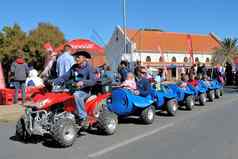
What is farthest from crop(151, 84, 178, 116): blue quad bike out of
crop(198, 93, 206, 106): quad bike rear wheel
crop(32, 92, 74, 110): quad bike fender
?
crop(32, 92, 74, 110): quad bike fender

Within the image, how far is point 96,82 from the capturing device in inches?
353

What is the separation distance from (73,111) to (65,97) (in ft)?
1.13

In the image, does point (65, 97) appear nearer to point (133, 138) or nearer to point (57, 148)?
point (57, 148)

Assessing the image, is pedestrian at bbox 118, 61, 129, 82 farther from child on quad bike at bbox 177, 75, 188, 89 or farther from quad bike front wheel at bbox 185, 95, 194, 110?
quad bike front wheel at bbox 185, 95, 194, 110

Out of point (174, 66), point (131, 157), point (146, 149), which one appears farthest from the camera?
point (174, 66)

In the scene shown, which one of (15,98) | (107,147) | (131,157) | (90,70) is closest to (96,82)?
(90,70)

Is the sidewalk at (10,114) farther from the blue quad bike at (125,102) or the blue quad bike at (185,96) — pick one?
the blue quad bike at (185,96)

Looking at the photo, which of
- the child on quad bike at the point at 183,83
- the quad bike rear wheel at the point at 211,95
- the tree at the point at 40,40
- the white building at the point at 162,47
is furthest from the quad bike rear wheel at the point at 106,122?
the white building at the point at 162,47

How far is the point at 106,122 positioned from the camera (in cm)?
898

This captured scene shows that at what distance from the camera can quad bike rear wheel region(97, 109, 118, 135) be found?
8969mm

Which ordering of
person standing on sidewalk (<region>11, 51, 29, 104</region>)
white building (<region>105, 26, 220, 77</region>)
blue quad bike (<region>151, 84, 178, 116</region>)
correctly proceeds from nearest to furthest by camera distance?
1. blue quad bike (<region>151, 84, 178, 116</region>)
2. person standing on sidewalk (<region>11, 51, 29, 104</region>)
3. white building (<region>105, 26, 220, 77</region>)

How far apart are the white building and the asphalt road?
235ft

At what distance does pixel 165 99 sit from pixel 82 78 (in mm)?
4208

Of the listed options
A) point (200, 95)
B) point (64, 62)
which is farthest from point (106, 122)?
point (200, 95)
